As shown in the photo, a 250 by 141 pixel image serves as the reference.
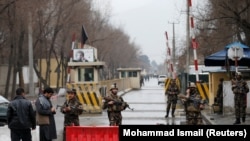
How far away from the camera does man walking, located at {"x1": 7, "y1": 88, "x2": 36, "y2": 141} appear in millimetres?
13102

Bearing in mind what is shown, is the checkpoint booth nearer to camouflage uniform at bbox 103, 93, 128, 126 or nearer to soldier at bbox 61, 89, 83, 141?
camouflage uniform at bbox 103, 93, 128, 126

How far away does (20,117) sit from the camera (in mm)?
A: 13070

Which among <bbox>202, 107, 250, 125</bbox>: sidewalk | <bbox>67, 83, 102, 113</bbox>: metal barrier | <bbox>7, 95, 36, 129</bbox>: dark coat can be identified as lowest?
<bbox>202, 107, 250, 125</bbox>: sidewalk

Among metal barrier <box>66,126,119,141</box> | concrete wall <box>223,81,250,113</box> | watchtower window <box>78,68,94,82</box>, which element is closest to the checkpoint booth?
watchtower window <box>78,68,94,82</box>

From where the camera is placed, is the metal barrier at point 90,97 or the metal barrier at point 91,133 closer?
the metal barrier at point 91,133

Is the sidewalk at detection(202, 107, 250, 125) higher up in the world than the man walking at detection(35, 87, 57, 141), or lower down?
lower down

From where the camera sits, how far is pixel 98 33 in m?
79.3

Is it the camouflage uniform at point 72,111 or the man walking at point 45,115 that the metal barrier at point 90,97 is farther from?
the man walking at point 45,115

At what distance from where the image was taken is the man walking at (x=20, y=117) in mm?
13102

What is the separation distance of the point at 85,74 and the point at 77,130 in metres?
23.8

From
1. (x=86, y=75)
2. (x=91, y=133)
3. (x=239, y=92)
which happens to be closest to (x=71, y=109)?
(x=91, y=133)

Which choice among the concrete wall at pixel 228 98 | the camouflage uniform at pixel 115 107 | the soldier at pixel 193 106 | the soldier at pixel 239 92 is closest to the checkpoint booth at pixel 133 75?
the concrete wall at pixel 228 98

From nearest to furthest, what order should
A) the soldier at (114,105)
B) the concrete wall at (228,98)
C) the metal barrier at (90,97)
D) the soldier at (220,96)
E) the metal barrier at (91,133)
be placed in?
the metal barrier at (91,133) → the soldier at (114,105) → the concrete wall at (228,98) → the soldier at (220,96) → the metal barrier at (90,97)

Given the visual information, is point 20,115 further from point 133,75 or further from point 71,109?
point 133,75
